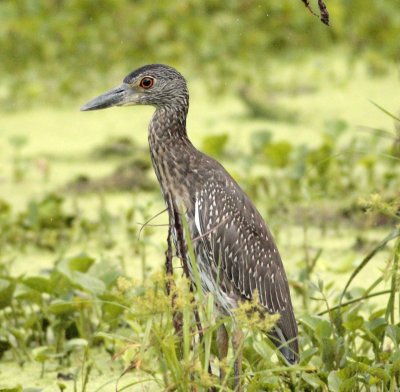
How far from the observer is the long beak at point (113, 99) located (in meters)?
4.31

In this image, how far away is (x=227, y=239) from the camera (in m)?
3.93

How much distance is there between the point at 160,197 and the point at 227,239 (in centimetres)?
198

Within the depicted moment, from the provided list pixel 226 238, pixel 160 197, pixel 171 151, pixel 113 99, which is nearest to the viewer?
pixel 226 238

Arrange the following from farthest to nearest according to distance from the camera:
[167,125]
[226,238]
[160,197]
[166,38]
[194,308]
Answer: [166,38]
[160,197]
[167,125]
[226,238]
[194,308]

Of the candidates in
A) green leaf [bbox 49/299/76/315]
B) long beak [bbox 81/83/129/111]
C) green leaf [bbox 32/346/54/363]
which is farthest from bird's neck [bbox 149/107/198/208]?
green leaf [bbox 32/346/54/363]

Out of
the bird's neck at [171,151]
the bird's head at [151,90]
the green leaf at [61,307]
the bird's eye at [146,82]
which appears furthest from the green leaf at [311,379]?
the bird's eye at [146,82]

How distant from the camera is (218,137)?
21.4ft

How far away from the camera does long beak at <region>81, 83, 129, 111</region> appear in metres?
4.31

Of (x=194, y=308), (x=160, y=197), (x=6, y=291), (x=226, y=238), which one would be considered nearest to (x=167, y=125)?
(x=226, y=238)

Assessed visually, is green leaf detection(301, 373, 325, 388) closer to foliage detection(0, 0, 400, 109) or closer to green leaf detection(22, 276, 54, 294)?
green leaf detection(22, 276, 54, 294)

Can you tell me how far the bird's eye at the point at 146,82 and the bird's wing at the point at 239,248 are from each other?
1.69 ft

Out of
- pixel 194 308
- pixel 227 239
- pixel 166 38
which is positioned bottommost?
pixel 194 308

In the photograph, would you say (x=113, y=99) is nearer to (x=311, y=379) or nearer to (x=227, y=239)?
(x=227, y=239)

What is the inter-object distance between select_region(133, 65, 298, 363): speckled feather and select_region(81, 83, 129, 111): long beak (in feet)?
1.22
